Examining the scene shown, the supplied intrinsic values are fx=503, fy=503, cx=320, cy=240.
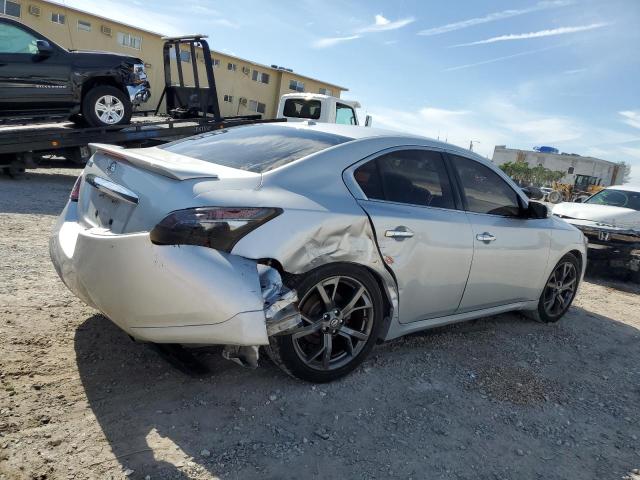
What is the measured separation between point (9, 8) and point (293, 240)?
3273cm

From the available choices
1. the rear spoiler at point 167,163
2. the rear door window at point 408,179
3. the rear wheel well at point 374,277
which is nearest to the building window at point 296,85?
the rear door window at point 408,179

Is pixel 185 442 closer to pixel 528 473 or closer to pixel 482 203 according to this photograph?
pixel 528 473

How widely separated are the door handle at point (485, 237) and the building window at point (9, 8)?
105ft

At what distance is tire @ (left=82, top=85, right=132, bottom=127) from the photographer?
29.4 feet

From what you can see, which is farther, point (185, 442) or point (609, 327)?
point (609, 327)

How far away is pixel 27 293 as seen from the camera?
381 centimetres

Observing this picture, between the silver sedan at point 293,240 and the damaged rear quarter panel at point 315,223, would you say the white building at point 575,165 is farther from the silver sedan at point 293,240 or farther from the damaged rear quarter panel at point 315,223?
Answer: the damaged rear quarter panel at point 315,223

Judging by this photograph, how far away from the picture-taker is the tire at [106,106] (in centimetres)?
897

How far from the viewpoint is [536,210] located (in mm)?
4254

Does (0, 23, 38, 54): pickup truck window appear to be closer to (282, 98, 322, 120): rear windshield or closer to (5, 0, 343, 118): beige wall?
(282, 98, 322, 120): rear windshield

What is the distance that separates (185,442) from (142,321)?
2.03 feet

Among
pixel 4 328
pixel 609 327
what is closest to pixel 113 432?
pixel 4 328

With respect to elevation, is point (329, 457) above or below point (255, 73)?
below

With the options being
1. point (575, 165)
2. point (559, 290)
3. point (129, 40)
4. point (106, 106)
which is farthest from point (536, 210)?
point (575, 165)
